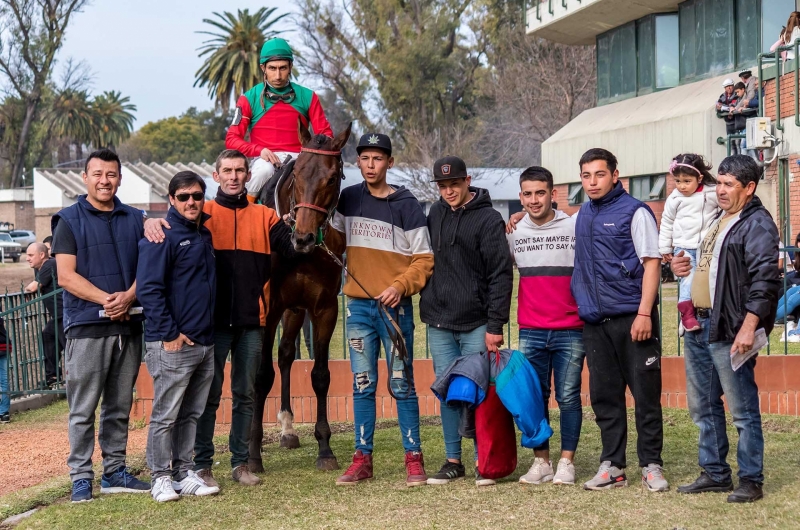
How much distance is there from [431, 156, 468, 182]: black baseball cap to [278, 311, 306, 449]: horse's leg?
2.05 meters

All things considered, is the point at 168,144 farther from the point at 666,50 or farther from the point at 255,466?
the point at 255,466

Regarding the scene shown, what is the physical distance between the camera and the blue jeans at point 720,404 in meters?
5.53

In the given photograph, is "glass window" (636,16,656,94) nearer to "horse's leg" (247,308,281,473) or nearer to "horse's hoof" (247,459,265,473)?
"horse's leg" (247,308,281,473)

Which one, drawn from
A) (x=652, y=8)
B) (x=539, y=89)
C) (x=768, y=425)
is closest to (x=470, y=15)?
(x=539, y=89)

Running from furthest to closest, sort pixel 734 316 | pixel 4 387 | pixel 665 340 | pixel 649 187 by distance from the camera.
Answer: pixel 649 187 → pixel 665 340 → pixel 4 387 → pixel 734 316

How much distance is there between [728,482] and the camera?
18.9 ft

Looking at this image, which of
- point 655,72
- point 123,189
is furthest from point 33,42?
point 655,72

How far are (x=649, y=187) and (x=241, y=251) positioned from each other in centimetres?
1922

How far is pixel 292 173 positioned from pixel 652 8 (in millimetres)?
18794

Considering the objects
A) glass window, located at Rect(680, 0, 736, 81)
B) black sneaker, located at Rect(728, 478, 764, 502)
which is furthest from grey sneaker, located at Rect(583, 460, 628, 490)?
glass window, located at Rect(680, 0, 736, 81)

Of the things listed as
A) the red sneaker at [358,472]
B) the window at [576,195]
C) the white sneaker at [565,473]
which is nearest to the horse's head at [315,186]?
the red sneaker at [358,472]

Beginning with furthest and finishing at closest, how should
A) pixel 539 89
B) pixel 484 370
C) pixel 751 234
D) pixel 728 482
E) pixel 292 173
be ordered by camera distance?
pixel 539 89 → pixel 292 173 → pixel 484 370 → pixel 728 482 → pixel 751 234

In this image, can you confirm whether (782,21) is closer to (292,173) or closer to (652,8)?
(652,8)

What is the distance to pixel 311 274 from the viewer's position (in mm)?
7008
